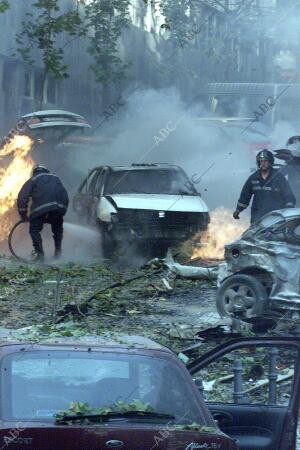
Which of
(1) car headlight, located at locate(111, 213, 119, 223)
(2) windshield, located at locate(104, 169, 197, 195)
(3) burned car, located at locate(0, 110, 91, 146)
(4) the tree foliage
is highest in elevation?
(4) the tree foliage

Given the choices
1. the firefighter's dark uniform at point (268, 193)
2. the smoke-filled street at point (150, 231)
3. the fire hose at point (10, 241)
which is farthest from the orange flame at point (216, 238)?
the fire hose at point (10, 241)

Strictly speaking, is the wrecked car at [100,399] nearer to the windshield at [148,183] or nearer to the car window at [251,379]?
the car window at [251,379]

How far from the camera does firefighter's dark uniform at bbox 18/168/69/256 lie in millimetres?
16469

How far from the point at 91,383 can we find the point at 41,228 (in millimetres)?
11493

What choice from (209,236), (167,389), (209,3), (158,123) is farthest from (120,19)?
(167,389)

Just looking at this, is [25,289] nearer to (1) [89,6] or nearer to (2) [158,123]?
(2) [158,123]

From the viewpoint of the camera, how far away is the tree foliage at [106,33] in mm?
27328

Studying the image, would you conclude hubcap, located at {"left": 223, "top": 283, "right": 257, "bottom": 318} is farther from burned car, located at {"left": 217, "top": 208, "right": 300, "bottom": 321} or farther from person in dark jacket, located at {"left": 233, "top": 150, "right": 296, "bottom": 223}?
person in dark jacket, located at {"left": 233, "top": 150, "right": 296, "bottom": 223}

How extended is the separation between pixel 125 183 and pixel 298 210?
254 inches

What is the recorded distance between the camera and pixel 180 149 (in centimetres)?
2483

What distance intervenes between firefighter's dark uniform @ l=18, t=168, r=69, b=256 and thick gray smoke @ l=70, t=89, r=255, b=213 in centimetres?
570

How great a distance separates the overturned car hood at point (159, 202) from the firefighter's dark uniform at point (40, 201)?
828 millimetres

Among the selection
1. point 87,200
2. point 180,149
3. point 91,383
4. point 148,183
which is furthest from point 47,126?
point 91,383

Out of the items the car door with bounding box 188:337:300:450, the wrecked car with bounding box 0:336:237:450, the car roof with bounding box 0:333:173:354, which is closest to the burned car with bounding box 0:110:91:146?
the car door with bounding box 188:337:300:450
